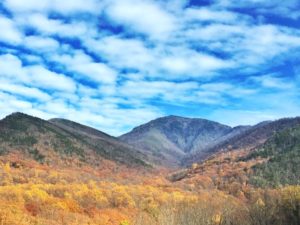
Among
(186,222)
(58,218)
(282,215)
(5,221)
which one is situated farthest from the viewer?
(58,218)

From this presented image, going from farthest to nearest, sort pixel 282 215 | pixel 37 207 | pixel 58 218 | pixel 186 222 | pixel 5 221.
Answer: pixel 37 207 → pixel 58 218 → pixel 5 221 → pixel 186 222 → pixel 282 215

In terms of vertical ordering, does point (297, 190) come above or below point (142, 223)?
above

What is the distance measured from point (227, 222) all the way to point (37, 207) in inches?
4584

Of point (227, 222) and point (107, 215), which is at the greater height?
point (227, 222)

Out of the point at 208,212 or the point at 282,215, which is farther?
the point at 208,212

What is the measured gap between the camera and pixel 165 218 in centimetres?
6694

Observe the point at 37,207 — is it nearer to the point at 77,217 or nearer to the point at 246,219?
the point at 77,217

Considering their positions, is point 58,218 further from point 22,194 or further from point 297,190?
point 297,190

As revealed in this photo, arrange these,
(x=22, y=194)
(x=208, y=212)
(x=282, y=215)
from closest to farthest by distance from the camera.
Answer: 1. (x=282, y=215)
2. (x=208, y=212)
3. (x=22, y=194)

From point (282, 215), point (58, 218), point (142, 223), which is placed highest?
point (282, 215)

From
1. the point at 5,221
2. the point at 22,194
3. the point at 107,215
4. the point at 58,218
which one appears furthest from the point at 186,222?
the point at 22,194

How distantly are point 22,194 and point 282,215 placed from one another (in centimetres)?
14439

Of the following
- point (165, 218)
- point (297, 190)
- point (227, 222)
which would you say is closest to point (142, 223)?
point (165, 218)

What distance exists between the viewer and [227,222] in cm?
7169
